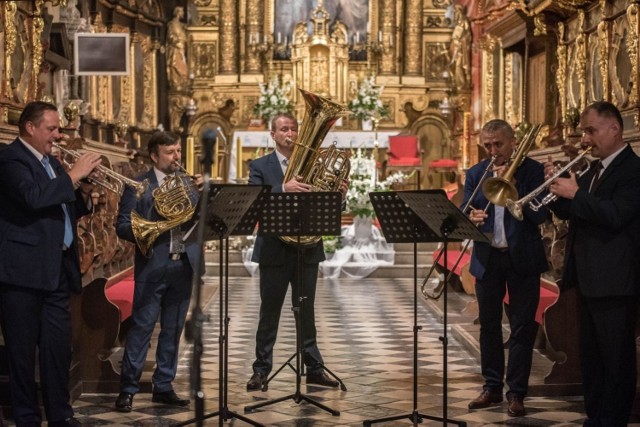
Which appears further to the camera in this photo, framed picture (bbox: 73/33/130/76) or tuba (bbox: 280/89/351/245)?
framed picture (bbox: 73/33/130/76)

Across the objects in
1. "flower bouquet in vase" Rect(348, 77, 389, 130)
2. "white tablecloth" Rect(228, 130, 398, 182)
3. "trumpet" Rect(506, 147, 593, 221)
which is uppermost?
"flower bouquet in vase" Rect(348, 77, 389, 130)

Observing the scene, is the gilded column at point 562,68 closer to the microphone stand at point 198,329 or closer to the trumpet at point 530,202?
the trumpet at point 530,202

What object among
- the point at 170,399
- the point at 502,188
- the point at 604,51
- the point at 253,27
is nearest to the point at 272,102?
the point at 253,27

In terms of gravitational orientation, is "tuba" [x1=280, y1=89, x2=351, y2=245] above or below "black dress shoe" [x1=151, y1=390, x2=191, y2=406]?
above

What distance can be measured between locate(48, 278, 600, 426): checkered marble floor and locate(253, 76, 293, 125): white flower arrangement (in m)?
9.18

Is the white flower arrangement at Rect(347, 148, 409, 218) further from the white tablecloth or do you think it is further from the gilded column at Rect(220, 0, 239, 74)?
the gilded column at Rect(220, 0, 239, 74)

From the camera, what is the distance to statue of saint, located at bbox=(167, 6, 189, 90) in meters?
21.1

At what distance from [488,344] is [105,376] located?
2536mm

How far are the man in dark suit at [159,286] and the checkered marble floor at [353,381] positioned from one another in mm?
197

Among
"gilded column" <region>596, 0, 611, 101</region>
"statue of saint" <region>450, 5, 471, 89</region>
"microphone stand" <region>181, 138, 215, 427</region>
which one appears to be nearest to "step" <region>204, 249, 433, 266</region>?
"statue of saint" <region>450, 5, 471, 89</region>

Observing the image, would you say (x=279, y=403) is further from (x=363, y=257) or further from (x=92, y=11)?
(x=92, y=11)

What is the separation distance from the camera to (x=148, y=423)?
593 cm

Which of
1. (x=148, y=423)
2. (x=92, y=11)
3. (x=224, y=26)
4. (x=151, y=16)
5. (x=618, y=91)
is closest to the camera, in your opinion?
(x=148, y=423)

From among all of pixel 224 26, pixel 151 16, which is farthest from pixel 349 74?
pixel 151 16
